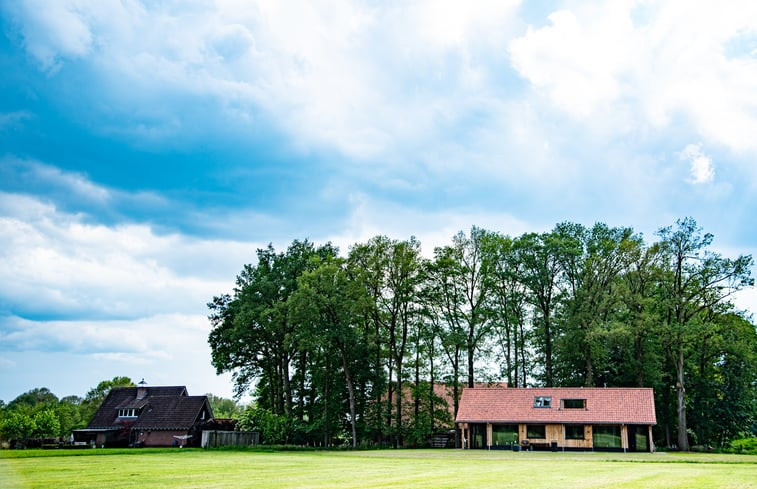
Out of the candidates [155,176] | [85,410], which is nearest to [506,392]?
[155,176]

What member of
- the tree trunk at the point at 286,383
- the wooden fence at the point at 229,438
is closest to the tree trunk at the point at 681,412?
the tree trunk at the point at 286,383

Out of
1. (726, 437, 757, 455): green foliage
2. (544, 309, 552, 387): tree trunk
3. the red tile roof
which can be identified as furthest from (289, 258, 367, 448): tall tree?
(726, 437, 757, 455): green foliage

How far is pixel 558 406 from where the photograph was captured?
4412cm

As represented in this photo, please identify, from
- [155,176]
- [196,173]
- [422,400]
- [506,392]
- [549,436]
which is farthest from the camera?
[422,400]

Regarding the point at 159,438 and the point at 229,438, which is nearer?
the point at 229,438

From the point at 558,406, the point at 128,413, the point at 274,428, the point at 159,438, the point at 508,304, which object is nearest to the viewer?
A: the point at 558,406

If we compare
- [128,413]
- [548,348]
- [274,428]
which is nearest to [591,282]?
[548,348]

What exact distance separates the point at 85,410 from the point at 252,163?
76882mm

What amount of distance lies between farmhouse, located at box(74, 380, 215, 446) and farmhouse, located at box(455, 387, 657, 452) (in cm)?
2465

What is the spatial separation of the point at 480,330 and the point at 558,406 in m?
8.22

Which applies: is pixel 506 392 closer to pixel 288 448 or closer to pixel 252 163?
pixel 288 448

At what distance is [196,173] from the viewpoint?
23.1m

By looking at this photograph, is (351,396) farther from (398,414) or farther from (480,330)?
(480,330)

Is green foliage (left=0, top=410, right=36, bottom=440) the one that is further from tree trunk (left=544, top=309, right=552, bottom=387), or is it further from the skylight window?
tree trunk (left=544, top=309, right=552, bottom=387)
